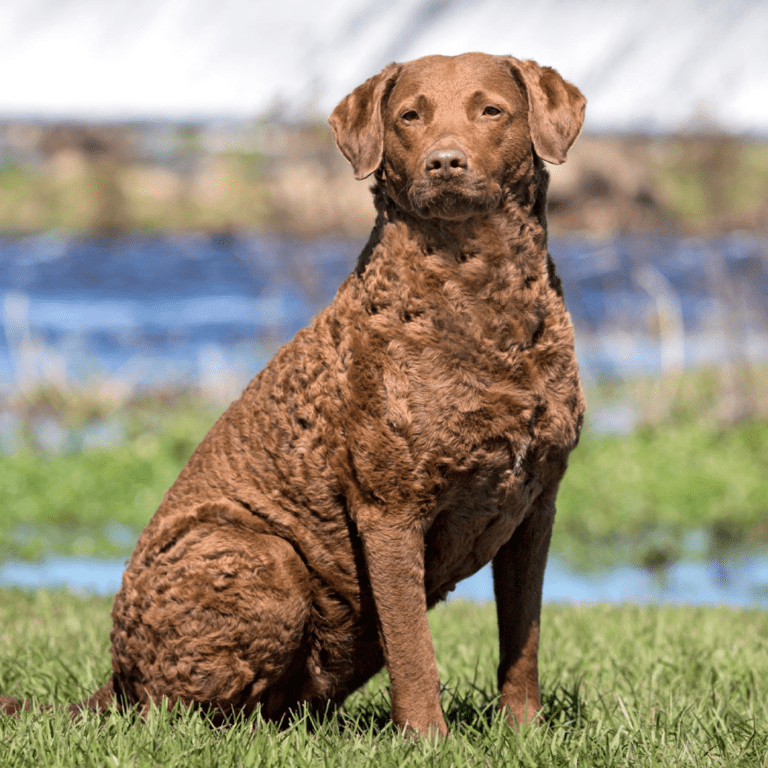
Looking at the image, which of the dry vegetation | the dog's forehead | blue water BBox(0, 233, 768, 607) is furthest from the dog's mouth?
the dry vegetation

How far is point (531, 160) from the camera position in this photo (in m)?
3.07

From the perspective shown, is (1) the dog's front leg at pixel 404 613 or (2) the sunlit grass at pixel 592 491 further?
(2) the sunlit grass at pixel 592 491

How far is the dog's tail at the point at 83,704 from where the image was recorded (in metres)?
3.29

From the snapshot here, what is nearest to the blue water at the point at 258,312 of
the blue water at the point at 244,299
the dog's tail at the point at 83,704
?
the blue water at the point at 244,299

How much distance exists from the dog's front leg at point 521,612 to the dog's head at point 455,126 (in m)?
1.02

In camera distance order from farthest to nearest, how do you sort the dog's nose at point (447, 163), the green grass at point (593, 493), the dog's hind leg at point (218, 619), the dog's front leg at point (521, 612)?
the green grass at point (593, 493) < the dog's front leg at point (521, 612) < the dog's hind leg at point (218, 619) < the dog's nose at point (447, 163)

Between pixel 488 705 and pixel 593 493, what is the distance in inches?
223

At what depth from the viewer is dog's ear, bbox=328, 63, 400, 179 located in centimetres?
311

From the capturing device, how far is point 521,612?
3.26 meters

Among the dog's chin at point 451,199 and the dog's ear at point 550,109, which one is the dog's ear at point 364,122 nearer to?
the dog's chin at point 451,199

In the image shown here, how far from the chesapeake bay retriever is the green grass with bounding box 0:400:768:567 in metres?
5.01

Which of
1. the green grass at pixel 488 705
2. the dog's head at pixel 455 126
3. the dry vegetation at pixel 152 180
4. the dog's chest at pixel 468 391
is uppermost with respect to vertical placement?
the dry vegetation at pixel 152 180

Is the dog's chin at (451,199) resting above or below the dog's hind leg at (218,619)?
above

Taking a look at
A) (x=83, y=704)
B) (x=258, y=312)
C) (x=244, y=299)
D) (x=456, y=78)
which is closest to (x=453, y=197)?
(x=456, y=78)
